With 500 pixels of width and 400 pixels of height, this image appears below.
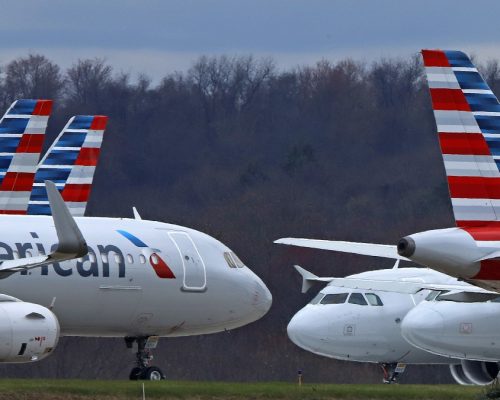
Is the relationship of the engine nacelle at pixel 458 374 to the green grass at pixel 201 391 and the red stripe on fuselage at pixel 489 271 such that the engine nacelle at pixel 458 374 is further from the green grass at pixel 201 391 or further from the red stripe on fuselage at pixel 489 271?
the red stripe on fuselage at pixel 489 271

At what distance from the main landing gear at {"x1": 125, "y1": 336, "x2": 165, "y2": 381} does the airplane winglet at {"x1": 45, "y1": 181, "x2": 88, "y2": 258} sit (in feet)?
25.6

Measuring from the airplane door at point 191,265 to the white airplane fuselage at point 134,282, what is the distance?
0.02 m

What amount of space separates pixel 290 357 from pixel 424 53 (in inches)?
1204

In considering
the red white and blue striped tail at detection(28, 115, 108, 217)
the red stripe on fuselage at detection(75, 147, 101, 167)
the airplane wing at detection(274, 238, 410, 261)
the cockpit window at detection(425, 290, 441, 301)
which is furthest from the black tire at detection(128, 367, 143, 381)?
the red stripe on fuselage at detection(75, 147, 101, 167)

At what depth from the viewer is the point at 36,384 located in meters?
29.3

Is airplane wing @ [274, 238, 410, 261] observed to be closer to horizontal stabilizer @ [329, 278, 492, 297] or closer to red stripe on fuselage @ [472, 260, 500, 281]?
horizontal stabilizer @ [329, 278, 492, 297]

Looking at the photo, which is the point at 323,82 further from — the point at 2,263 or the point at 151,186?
the point at 2,263

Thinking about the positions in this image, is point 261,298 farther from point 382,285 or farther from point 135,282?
point 382,285

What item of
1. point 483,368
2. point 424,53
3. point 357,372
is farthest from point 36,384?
point 357,372

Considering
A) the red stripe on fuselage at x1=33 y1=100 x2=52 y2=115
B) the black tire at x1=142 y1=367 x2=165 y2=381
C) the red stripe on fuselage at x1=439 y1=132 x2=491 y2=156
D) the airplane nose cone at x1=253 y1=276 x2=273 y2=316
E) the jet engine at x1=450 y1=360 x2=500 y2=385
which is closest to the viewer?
the red stripe on fuselage at x1=439 y1=132 x2=491 y2=156

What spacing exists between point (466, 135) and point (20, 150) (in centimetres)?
1387

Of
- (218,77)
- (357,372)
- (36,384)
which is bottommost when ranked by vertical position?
(357,372)

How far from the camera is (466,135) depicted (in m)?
26.4

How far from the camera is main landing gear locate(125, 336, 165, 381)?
3534cm
